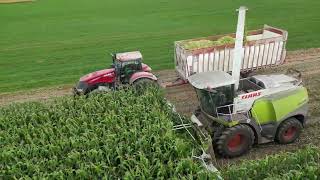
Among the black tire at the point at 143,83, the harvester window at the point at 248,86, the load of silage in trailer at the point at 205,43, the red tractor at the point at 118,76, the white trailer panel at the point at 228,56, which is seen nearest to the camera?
the harvester window at the point at 248,86

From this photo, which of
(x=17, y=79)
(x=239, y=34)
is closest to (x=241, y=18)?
(x=239, y=34)

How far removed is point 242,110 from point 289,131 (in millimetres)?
1557

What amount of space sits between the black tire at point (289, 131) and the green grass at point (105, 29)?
27.6ft

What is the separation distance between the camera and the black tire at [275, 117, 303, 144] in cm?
1116

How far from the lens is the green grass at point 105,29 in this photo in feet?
63.2

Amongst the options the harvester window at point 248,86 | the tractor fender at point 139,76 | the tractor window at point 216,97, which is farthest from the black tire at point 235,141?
the tractor fender at point 139,76

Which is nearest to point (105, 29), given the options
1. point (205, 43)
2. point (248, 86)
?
point (205, 43)

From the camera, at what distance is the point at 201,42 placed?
53.4 ft

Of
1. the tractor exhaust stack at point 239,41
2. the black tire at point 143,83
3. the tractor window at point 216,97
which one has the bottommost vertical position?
the black tire at point 143,83

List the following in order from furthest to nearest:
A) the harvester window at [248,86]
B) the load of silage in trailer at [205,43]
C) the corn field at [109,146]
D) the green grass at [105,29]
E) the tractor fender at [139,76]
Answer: the green grass at [105,29]
the load of silage in trailer at [205,43]
the tractor fender at [139,76]
the harvester window at [248,86]
the corn field at [109,146]

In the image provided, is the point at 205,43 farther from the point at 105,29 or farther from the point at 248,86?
the point at 105,29

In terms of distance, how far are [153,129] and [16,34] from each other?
1812cm

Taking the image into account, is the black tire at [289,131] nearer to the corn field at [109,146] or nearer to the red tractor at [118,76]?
the corn field at [109,146]

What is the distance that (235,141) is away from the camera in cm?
1079
